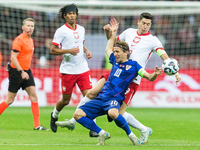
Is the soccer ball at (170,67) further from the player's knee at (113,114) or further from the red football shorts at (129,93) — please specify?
the red football shorts at (129,93)

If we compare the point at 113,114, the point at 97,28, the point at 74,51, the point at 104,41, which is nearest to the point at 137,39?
the point at 74,51

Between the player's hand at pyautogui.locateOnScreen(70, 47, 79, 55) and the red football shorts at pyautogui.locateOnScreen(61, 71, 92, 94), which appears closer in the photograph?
the player's hand at pyautogui.locateOnScreen(70, 47, 79, 55)

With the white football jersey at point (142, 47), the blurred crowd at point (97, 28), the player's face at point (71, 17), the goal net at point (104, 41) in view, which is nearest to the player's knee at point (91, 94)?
the white football jersey at point (142, 47)

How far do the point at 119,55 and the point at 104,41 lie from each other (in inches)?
415

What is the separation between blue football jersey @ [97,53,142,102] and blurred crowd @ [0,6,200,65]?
32.0 feet

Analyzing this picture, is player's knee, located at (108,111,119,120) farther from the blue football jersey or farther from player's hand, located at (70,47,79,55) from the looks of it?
player's hand, located at (70,47,79,55)

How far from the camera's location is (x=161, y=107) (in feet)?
49.6

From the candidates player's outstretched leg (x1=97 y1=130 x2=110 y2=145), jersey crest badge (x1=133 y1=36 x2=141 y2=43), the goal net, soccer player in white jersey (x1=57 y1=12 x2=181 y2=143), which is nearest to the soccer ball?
soccer player in white jersey (x1=57 y1=12 x2=181 y2=143)

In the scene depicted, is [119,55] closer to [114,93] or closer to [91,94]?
[114,93]

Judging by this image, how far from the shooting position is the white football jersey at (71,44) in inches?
333

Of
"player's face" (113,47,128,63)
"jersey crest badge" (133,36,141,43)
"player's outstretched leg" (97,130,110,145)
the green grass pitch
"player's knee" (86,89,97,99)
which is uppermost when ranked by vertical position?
"jersey crest badge" (133,36,141,43)

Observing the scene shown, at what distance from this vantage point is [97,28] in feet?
58.0

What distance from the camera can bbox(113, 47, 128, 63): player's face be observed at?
267 inches

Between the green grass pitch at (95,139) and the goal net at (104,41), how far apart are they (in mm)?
2406
